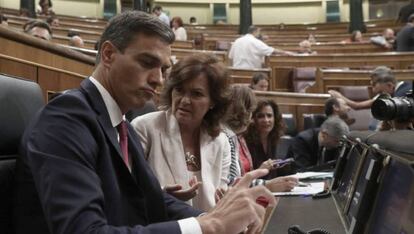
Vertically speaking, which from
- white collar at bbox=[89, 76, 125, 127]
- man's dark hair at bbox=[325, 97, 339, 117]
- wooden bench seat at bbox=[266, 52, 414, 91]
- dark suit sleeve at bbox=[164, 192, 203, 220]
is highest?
wooden bench seat at bbox=[266, 52, 414, 91]

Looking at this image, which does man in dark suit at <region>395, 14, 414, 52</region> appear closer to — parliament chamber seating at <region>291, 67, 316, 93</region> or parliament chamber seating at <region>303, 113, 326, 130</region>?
parliament chamber seating at <region>291, 67, 316, 93</region>

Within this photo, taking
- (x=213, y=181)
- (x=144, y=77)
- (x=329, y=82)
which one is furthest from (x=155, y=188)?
(x=329, y=82)

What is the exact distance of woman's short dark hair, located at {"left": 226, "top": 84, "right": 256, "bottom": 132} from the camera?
90.1 inches

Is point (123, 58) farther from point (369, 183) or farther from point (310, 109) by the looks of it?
point (310, 109)

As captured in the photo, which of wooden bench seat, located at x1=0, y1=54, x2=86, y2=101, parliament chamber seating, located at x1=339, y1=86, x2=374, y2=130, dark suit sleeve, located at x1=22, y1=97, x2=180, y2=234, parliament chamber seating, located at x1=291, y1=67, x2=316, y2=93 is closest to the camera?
dark suit sleeve, located at x1=22, y1=97, x2=180, y2=234

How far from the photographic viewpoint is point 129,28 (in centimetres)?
104

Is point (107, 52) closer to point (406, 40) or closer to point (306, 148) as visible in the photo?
point (306, 148)

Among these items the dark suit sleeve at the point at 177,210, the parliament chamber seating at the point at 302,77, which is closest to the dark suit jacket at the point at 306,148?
the dark suit sleeve at the point at 177,210

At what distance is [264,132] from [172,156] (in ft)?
4.29

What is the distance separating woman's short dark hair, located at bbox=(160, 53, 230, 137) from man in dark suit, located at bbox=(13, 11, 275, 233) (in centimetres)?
55

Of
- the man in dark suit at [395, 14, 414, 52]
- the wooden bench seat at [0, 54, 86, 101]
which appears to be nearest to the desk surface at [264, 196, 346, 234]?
the wooden bench seat at [0, 54, 86, 101]

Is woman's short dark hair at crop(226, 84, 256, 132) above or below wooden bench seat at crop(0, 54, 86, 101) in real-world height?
below

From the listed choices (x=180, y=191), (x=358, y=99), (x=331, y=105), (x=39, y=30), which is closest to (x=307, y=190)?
(x=180, y=191)

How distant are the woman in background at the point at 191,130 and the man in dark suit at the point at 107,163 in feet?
1.36
